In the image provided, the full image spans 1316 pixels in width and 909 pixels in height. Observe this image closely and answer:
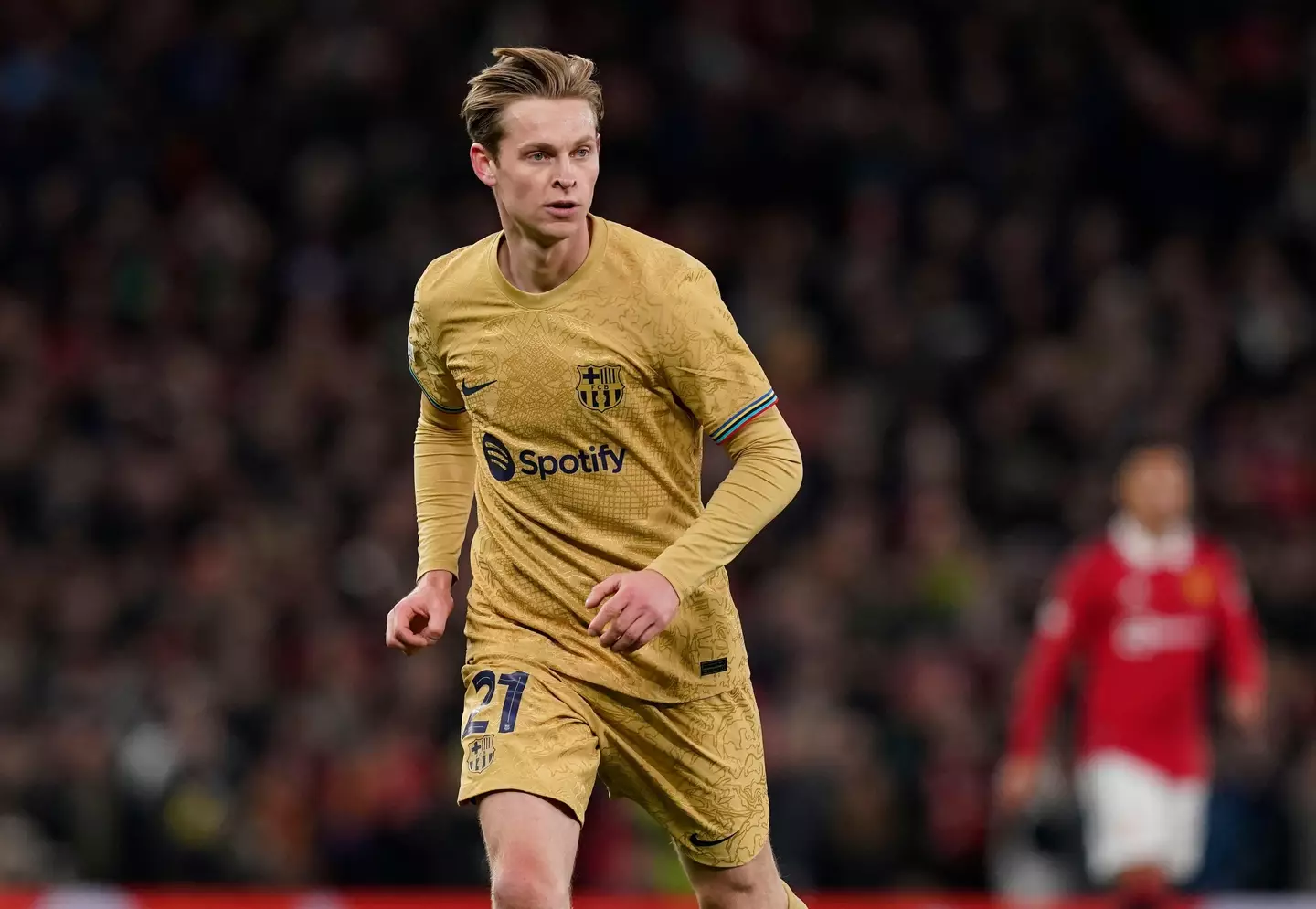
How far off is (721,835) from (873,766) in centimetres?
535

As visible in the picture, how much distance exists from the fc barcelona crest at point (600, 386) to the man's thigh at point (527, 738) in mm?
584

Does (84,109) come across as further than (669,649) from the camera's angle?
Yes

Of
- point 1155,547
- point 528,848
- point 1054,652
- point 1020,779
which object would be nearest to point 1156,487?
point 1155,547

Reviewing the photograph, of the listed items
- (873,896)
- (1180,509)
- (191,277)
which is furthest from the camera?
(191,277)

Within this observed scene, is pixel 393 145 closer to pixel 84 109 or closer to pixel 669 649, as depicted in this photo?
pixel 84 109

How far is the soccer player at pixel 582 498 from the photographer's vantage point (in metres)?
4.42

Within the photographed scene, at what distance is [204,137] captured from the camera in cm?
1351

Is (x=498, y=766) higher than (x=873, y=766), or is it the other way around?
(x=498, y=766)

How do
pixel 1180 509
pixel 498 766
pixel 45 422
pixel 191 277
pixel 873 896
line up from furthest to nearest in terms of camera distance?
pixel 191 277, pixel 45 422, pixel 873 896, pixel 1180 509, pixel 498 766

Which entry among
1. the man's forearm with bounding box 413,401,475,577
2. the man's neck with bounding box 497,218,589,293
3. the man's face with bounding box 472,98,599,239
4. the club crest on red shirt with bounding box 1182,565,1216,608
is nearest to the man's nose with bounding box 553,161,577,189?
the man's face with bounding box 472,98,599,239

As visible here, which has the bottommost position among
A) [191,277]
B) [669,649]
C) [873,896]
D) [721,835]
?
[873,896]

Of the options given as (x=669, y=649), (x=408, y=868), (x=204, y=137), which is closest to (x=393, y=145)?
(x=204, y=137)

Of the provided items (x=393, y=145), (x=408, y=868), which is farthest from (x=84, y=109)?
(x=408, y=868)

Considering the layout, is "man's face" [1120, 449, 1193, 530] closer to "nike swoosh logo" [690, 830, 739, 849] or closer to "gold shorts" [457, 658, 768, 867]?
"gold shorts" [457, 658, 768, 867]
